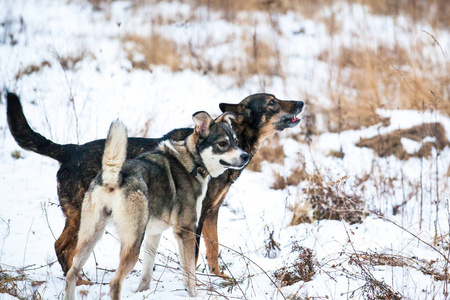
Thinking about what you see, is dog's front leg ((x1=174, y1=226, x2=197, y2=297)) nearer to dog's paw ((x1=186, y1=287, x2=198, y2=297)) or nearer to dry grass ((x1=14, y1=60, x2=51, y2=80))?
dog's paw ((x1=186, y1=287, x2=198, y2=297))

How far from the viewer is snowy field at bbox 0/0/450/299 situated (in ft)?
14.3

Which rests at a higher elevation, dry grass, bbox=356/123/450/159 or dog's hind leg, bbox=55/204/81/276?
dry grass, bbox=356/123/450/159

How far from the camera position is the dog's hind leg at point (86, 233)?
370cm

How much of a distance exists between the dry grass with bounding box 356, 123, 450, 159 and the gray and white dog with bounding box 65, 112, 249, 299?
4381mm

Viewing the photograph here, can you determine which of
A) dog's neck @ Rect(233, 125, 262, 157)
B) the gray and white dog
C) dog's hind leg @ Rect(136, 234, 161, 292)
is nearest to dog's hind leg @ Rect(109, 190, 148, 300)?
the gray and white dog

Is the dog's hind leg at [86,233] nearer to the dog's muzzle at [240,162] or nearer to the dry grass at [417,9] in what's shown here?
the dog's muzzle at [240,162]

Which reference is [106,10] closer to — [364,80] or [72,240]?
[364,80]

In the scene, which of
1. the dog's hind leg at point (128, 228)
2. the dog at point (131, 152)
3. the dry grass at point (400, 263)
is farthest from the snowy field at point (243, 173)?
the dog's hind leg at point (128, 228)

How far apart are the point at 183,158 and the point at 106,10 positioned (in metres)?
10.4

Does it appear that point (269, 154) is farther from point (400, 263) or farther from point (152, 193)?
point (152, 193)

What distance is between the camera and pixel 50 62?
1033 cm

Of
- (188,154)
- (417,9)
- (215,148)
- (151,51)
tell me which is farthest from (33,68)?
(417,9)

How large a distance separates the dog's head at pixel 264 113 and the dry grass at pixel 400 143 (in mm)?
3079

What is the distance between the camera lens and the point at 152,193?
4.09m
